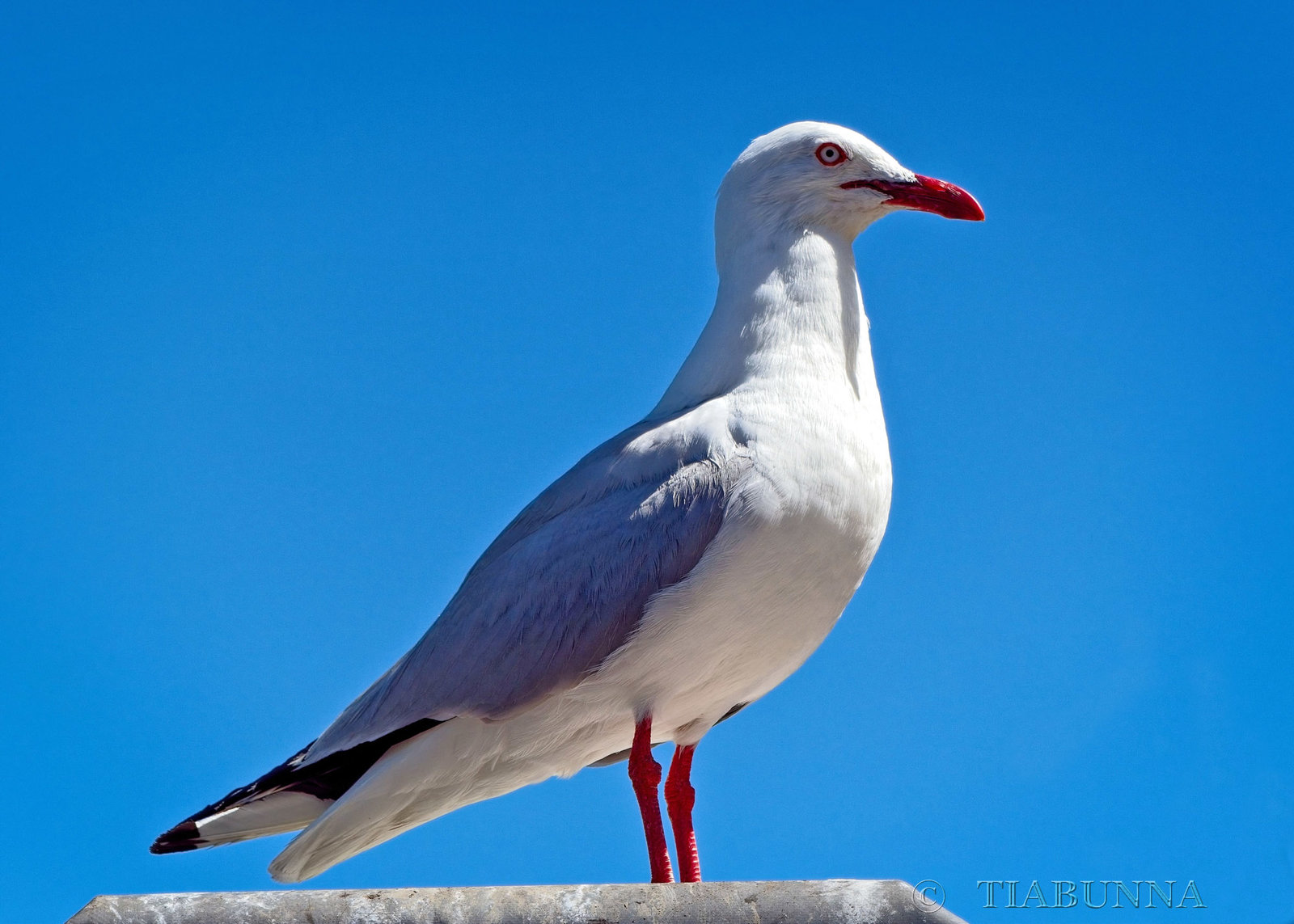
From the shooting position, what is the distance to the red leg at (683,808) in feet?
17.6

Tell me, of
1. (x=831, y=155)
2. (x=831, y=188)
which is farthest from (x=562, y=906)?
(x=831, y=155)

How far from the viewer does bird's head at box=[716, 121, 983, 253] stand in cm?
590

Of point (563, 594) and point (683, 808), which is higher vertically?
point (563, 594)

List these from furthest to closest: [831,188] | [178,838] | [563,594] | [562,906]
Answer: [831,188]
[178,838]
[563,594]
[562,906]

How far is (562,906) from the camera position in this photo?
144 inches

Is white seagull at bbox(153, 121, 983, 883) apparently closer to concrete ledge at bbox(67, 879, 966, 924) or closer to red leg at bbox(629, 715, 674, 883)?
red leg at bbox(629, 715, 674, 883)

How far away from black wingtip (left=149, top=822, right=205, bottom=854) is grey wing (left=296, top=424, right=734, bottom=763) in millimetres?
522

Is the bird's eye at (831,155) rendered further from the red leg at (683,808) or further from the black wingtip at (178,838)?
the black wingtip at (178,838)

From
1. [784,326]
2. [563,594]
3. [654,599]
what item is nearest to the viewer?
[654,599]

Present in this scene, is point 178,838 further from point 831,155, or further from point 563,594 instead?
point 831,155

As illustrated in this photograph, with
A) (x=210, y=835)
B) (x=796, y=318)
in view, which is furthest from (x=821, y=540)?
(x=210, y=835)

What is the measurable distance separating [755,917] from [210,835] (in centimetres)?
268

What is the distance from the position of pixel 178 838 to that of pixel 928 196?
13.8 feet

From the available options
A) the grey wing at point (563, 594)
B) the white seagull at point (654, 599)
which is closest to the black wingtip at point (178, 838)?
the white seagull at point (654, 599)
